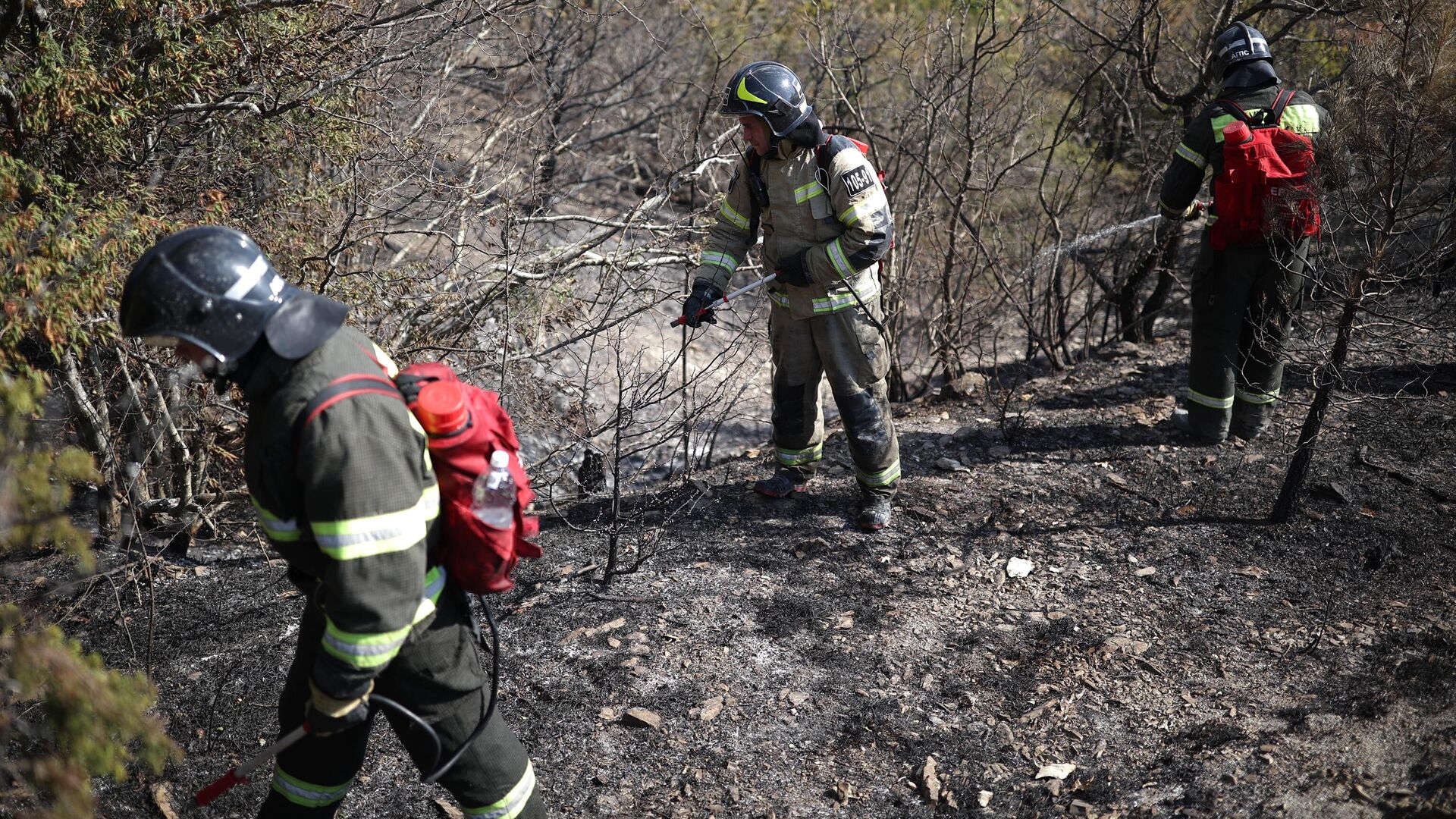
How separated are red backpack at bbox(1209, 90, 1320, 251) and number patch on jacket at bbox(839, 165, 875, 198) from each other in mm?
1962

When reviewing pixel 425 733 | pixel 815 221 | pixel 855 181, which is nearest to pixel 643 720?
pixel 425 733

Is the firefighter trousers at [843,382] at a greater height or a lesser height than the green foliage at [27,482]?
lesser

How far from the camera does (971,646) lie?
400cm

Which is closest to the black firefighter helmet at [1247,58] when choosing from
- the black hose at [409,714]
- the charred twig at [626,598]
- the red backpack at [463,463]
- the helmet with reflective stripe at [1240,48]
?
the helmet with reflective stripe at [1240,48]

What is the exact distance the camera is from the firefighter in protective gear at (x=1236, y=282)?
488 centimetres

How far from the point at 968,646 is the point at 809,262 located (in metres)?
1.79

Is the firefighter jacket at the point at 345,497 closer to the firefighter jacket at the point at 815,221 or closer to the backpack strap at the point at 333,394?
the backpack strap at the point at 333,394

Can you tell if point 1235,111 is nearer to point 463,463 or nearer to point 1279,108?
point 1279,108

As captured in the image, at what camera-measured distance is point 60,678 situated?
1.91 metres

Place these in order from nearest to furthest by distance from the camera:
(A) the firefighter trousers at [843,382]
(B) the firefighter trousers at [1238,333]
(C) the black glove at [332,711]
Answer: (C) the black glove at [332,711] < (A) the firefighter trousers at [843,382] < (B) the firefighter trousers at [1238,333]

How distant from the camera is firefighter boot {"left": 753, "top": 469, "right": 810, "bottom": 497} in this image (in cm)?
517

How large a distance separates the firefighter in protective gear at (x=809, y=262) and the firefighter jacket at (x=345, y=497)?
2455 millimetres

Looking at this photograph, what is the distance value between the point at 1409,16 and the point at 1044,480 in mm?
2607

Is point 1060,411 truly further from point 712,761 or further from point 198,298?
point 198,298
